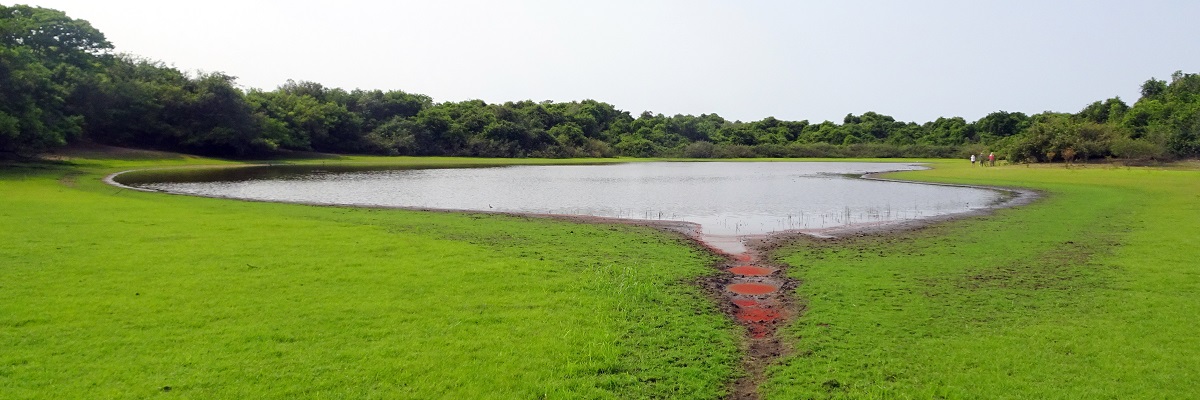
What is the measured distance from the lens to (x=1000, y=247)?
14.7 m

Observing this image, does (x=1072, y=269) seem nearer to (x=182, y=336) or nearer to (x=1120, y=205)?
(x=182, y=336)

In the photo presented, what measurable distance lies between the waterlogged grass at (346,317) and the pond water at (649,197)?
7.85m

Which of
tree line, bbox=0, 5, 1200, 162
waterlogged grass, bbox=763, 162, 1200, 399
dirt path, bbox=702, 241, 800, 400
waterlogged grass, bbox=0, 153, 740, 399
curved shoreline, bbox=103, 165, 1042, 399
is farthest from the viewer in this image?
tree line, bbox=0, 5, 1200, 162

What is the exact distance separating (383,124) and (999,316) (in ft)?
268

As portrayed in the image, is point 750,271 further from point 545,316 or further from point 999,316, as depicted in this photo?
point 545,316

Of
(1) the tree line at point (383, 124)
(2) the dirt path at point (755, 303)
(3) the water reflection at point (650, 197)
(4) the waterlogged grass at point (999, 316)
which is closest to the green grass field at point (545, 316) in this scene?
(4) the waterlogged grass at point (999, 316)

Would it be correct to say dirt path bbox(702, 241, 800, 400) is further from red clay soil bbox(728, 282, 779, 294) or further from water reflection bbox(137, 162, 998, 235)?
water reflection bbox(137, 162, 998, 235)

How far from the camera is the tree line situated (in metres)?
47.8

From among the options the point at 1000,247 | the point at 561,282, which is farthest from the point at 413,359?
the point at 1000,247

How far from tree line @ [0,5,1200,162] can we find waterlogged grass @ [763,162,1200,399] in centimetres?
3789

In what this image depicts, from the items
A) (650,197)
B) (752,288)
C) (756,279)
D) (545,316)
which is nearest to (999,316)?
(752,288)

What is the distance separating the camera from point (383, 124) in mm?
84062

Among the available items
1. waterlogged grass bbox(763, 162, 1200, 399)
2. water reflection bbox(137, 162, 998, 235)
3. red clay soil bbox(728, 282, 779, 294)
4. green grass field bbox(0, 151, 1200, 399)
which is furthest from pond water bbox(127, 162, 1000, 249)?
red clay soil bbox(728, 282, 779, 294)

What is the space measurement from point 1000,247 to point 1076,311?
609 cm
